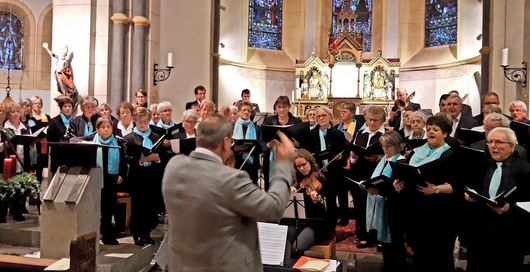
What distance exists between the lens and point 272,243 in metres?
3.10

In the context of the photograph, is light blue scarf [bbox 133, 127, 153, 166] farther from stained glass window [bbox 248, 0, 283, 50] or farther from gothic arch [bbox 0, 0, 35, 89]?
stained glass window [bbox 248, 0, 283, 50]

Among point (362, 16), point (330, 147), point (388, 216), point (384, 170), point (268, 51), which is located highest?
point (362, 16)

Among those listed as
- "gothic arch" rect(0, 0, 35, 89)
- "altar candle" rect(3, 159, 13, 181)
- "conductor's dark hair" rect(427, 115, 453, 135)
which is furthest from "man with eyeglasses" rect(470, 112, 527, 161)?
"gothic arch" rect(0, 0, 35, 89)

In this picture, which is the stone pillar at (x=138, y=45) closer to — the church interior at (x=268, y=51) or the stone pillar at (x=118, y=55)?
the church interior at (x=268, y=51)

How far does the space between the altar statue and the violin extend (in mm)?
4831

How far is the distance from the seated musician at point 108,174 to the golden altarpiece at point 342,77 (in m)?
8.28

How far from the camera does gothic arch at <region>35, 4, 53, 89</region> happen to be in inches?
444

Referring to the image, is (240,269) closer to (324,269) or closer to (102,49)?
(324,269)

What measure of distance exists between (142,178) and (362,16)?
11.5 m

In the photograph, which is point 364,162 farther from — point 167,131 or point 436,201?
point 167,131

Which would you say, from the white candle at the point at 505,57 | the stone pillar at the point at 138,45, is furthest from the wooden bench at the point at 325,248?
the white candle at the point at 505,57

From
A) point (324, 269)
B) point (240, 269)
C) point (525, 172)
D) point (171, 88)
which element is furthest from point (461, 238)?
point (171, 88)

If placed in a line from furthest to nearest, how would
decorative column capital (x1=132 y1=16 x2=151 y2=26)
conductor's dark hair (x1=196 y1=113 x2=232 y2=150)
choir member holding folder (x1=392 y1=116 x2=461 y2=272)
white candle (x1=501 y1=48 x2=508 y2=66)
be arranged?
1. decorative column capital (x1=132 y1=16 x2=151 y2=26)
2. white candle (x1=501 y1=48 x2=508 y2=66)
3. choir member holding folder (x1=392 y1=116 x2=461 y2=272)
4. conductor's dark hair (x1=196 y1=113 x2=232 y2=150)

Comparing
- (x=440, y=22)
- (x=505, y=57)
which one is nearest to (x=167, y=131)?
(x=505, y=57)
